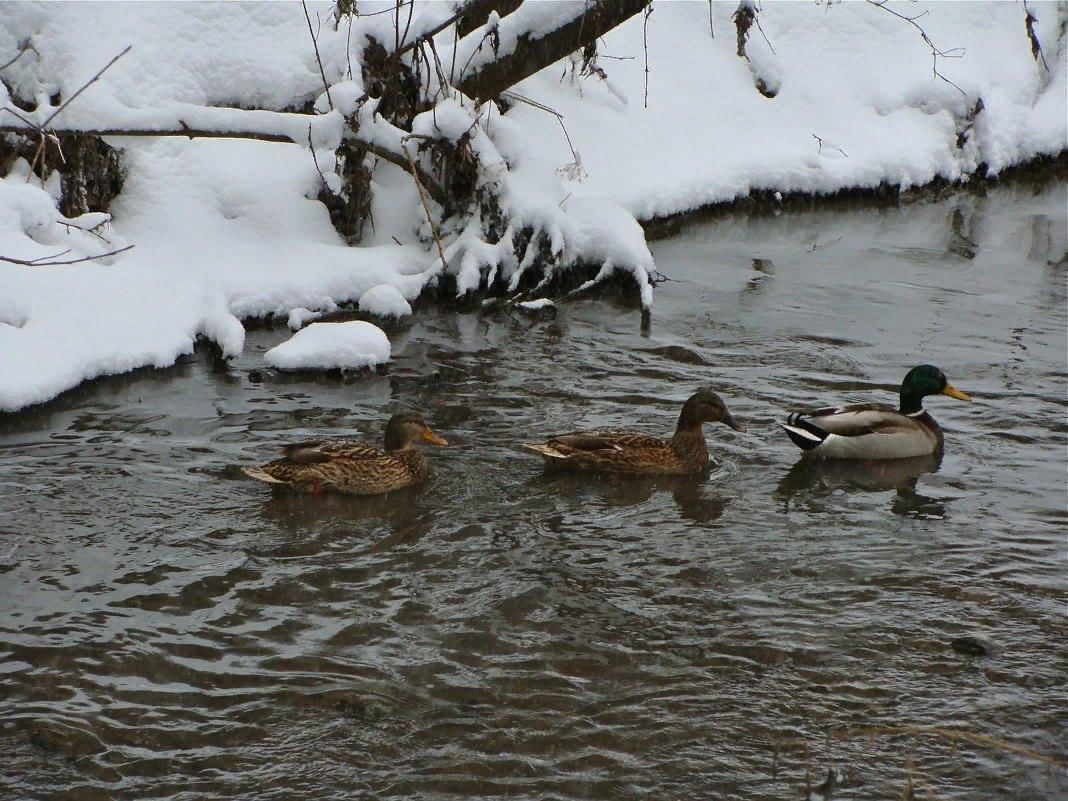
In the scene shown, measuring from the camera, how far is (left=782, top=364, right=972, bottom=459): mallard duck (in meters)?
7.77

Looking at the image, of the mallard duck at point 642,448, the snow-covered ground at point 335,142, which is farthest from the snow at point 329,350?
the mallard duck at point 642,448

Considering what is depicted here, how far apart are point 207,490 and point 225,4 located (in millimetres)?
6775

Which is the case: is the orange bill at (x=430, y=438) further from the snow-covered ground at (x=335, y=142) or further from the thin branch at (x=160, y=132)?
the thin branch at (x=160, y=132)

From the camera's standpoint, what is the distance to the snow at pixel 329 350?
865 centimetres

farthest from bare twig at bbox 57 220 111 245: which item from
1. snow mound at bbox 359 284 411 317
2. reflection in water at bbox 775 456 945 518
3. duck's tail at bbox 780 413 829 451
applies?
reflection in water at bbox 775 456 945 518

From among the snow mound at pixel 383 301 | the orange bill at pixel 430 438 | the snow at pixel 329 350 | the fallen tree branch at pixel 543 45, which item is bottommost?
the orange bill at pixel 430 438

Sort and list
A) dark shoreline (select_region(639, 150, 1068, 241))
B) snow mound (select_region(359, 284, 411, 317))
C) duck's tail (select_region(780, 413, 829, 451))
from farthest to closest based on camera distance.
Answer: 1. dark shoreline (select_region(639, 150, 1068, 241))
2. snow mound (select_region(359, 284, 411, 317))
3. duck's tail (select_region(780, 413, 829, 451))

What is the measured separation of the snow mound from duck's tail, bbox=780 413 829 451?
3.63m

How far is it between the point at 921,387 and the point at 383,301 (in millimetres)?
4258

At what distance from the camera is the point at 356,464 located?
276 inches

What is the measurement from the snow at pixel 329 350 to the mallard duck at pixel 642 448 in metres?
1.81

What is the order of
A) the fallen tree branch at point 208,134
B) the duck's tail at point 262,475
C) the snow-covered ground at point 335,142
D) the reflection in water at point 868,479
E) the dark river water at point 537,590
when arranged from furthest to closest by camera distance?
1. the fallen tree branch at point 208,134
2. the snow-covered ground at point 335,142
3. the reflection in water at point 868,479
4. the duck's tail at point 262,475
5. the dark river water at point 537,590

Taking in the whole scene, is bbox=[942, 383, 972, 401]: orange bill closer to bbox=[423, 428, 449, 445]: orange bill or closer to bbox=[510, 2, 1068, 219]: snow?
bbox=[423, 428, 449, 445]: orange bill

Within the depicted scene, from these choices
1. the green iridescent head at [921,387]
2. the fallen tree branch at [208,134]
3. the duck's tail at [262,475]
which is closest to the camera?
the duck's tail at [262,475]
